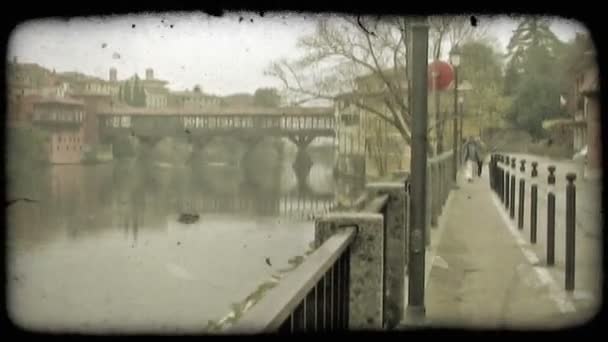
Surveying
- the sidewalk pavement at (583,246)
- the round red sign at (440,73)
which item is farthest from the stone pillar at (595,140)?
the round red sign at (440,73)

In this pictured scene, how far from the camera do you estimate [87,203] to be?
10820mm

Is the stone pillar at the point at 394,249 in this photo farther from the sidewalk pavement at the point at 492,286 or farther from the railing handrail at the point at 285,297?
the railing handrail at the point at 285,297

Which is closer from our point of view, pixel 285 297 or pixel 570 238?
pixel 285 297

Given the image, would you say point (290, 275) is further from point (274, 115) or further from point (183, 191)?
point (183, 191)

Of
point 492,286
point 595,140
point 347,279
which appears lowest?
point 492,286

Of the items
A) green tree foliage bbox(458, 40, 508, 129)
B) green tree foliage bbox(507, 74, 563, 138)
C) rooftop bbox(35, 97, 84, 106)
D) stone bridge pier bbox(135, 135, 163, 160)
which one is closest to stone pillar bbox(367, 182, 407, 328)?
rooftop bbox(35, 97, 84, 106)

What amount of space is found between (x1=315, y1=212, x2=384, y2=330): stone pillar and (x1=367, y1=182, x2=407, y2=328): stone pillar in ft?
3.30

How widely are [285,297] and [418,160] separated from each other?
6.97 feet

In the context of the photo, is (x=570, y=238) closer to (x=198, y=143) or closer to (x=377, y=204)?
(x=377, y=204)

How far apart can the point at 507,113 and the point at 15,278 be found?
31.2 ft

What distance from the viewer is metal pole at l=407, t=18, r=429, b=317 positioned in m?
3.52

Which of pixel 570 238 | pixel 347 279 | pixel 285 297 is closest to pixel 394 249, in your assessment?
pixel 570 238

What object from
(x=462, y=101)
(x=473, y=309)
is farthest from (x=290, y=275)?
(x=462, y=101)

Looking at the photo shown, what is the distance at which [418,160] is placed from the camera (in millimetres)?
3559
